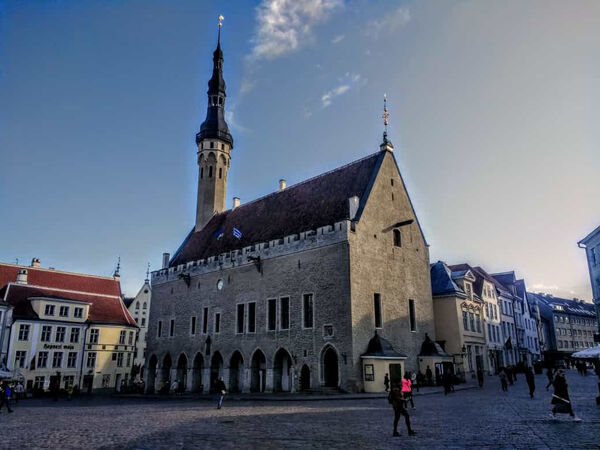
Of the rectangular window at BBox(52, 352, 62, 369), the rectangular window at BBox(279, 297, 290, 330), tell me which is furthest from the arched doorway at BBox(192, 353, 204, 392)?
the rectangular window at BBox(52, 352, 62, 369)

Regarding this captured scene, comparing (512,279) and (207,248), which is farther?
(512,279)

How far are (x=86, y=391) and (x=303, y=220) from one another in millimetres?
26836

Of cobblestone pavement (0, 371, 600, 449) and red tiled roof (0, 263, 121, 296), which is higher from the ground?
red tiled roof (0, 263, 121, 296)

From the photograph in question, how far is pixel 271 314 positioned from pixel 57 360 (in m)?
23.0

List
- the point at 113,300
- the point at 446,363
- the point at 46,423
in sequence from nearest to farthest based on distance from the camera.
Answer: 1. the point at 46,423
2. the point at 446,363
3. the point at 113,300

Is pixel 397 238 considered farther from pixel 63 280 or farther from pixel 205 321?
pixel 63 280

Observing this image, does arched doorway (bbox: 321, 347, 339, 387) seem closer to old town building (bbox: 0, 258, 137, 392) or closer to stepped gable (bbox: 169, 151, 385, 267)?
stepped gable (bbox: 169, 151, 385, 267)

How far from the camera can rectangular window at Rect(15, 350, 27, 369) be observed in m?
39.7

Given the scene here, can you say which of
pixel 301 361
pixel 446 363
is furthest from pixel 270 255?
pixel 446 363

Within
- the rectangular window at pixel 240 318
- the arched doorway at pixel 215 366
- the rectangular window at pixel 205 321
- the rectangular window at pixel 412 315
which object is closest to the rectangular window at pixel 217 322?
the rectangular window at pixel 205 321

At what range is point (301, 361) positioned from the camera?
29.8 m

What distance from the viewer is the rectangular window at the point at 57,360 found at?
42.4 metres

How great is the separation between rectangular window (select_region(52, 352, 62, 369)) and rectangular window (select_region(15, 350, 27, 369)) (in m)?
2.67

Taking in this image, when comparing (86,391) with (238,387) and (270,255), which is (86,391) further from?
(270,255)
